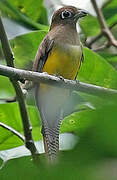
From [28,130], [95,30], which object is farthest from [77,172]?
[95,30]

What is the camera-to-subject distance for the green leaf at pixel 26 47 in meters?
2.66

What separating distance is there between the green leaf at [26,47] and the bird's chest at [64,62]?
152mm

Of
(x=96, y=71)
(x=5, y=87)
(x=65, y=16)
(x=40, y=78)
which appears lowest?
(x=5, y=87)

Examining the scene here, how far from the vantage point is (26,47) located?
2.69m

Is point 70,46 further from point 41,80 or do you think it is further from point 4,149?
point 41,80

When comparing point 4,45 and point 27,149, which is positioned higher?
point 4,45

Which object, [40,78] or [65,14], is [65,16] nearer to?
[65,14]

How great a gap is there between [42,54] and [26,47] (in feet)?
0.56

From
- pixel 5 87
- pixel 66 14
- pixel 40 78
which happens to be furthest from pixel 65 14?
pixel 40 78

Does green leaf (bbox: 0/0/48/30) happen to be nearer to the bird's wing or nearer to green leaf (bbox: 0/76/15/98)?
the bird's wing

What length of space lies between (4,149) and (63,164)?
1.73 metres

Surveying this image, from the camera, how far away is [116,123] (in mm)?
349

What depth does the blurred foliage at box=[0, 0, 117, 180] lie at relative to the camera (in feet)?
1.15

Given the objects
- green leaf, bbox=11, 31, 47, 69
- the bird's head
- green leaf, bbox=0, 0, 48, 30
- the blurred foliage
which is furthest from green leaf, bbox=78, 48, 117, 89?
green leaf, bbox=0, 0, 48, 30
